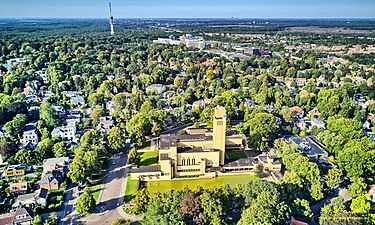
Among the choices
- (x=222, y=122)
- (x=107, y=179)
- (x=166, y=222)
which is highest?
(x=222, y=122)

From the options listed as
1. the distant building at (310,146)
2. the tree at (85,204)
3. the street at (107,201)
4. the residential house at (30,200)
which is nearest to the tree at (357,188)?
the distant building at (310,146)

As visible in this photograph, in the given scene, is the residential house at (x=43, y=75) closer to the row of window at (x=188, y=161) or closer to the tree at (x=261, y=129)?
the row of window at (x=188, y=161)

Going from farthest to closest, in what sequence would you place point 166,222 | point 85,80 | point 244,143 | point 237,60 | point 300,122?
point 237,60
point 85,80
point 300,122
point 244,143
point 166,222

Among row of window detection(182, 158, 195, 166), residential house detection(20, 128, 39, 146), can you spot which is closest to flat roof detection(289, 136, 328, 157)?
row of window detection(182, 158, 195, 166)

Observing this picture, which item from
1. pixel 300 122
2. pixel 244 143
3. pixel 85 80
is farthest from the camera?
pixel 85 80

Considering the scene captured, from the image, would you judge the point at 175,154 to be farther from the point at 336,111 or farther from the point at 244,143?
the point at 336,111

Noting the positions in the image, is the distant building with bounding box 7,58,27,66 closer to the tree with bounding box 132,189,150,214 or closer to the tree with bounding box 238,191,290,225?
the tree with bounding box 132,189,150,214

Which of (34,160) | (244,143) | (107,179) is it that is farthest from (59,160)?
(244,143)
